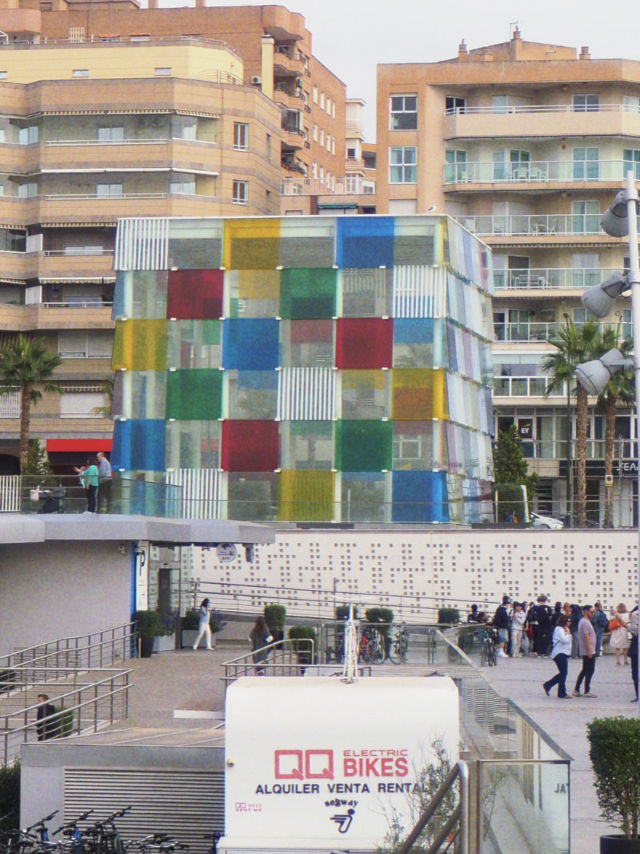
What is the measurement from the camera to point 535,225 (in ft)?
247

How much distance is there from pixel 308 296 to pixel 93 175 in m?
27.0

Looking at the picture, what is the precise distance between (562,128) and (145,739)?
61.3 meters

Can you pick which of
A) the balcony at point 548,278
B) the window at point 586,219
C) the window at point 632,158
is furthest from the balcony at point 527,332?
the window at point 632,158

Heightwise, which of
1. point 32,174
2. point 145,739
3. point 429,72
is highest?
point 429,72

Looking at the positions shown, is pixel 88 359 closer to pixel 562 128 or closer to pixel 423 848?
pixel 562 128

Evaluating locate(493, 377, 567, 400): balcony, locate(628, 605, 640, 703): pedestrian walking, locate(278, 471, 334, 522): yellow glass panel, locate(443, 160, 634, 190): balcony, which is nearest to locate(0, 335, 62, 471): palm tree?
locate(493, 377, 567, 400): balcony

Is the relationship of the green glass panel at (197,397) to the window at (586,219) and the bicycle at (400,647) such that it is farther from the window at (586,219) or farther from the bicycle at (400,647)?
the window at (586,219)

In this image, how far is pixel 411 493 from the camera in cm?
5147

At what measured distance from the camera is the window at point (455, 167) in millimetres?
76250

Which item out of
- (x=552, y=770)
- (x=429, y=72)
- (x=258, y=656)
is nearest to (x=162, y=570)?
(x=258, y=656)

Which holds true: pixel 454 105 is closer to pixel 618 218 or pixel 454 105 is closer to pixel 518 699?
pixel 518 699

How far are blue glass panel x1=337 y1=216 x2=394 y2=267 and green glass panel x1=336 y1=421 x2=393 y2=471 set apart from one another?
5248mm

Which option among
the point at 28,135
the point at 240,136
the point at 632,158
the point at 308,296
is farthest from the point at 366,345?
the point at 28,135

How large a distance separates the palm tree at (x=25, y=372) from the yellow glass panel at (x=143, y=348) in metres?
18.2
